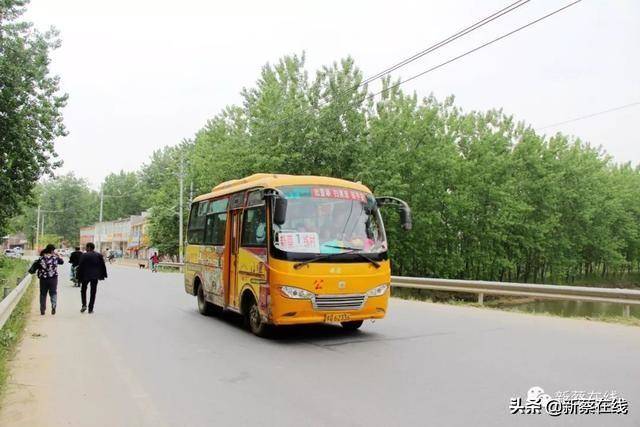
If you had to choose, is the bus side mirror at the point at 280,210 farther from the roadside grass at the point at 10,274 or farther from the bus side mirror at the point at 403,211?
the roadside grass at the point at 10,274

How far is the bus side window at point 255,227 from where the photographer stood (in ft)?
31.3

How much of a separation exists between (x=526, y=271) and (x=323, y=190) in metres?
46.2

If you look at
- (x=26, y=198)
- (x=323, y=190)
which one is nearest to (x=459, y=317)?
(x=323, y=190)

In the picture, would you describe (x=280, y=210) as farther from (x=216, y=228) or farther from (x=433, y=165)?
(x=433, y=165)

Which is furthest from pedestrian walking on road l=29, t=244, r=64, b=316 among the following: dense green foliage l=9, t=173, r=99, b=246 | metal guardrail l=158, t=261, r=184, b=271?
dense green foliage l=9, t=173, r=99, b=246

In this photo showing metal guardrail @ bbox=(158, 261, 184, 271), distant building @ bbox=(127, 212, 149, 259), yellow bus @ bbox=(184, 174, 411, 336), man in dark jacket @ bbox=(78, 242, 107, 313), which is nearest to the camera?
yellow bus @ bbox=(184, 174, 411, 336)

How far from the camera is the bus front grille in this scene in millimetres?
8922

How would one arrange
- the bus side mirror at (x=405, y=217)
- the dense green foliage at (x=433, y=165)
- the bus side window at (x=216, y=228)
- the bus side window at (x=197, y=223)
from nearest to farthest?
1. the bus side mirror at (x=405, y=217)
2. the bus side window at (x=216, y=228)
3. the bus side window at (x=197, y=223)
4. the dense green foliage at (x=433, y=165)

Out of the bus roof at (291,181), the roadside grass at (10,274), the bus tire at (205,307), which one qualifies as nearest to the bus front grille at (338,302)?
the bus roof at (291,181)

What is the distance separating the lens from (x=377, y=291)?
952 cm

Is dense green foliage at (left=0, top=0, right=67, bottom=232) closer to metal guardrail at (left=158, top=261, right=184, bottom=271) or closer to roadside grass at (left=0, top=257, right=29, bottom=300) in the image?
roadside grass at (left=0, top=257, right=29, bottom=300)

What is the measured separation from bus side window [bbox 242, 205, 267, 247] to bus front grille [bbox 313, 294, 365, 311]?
56.7 inches

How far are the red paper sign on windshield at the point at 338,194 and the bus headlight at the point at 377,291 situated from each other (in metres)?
1.69

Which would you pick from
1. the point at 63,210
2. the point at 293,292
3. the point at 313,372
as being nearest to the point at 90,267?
the point at 293,292
